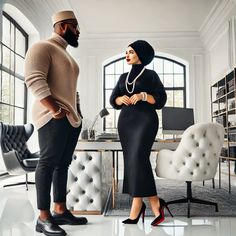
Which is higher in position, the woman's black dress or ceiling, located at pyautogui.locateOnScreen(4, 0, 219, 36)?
ceiling, located at pyautogui.locateOnScreen(4, 0, 219, 36)

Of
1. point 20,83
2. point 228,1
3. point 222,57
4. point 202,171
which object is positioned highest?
point 228,1

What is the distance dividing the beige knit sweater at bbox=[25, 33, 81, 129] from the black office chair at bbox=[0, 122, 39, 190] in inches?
90.7

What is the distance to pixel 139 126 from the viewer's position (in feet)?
7.67

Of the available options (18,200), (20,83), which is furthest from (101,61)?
(18,200)

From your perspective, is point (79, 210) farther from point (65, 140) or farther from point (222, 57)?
point (222, 57)

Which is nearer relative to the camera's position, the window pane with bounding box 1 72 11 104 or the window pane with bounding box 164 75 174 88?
the window pane with bounding box 1 72 11 104

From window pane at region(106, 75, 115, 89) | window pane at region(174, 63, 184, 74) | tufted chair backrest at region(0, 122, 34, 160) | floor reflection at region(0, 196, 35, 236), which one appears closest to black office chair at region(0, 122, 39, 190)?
tufted chair backrest at region(0, 122, 34, 160)

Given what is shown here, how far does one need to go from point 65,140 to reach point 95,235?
680 mm

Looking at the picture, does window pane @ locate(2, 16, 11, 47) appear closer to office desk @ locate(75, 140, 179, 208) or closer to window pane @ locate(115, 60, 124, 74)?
office desk @ locate(75, 140, 179, 208)

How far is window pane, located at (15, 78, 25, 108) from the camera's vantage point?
605 centimetres

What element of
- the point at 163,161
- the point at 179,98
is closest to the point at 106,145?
the point at 163,161

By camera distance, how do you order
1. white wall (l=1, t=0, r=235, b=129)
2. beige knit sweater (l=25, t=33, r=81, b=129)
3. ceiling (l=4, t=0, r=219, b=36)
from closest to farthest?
beige knit sweater (l=25, t=33, r=81, b=129) < ceiling (l=4, t=0, r=219, b=36) < white wall (l=1, t=0, r=235, b=129)

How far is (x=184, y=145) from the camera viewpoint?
8.70 feet

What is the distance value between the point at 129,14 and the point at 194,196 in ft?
15.8
